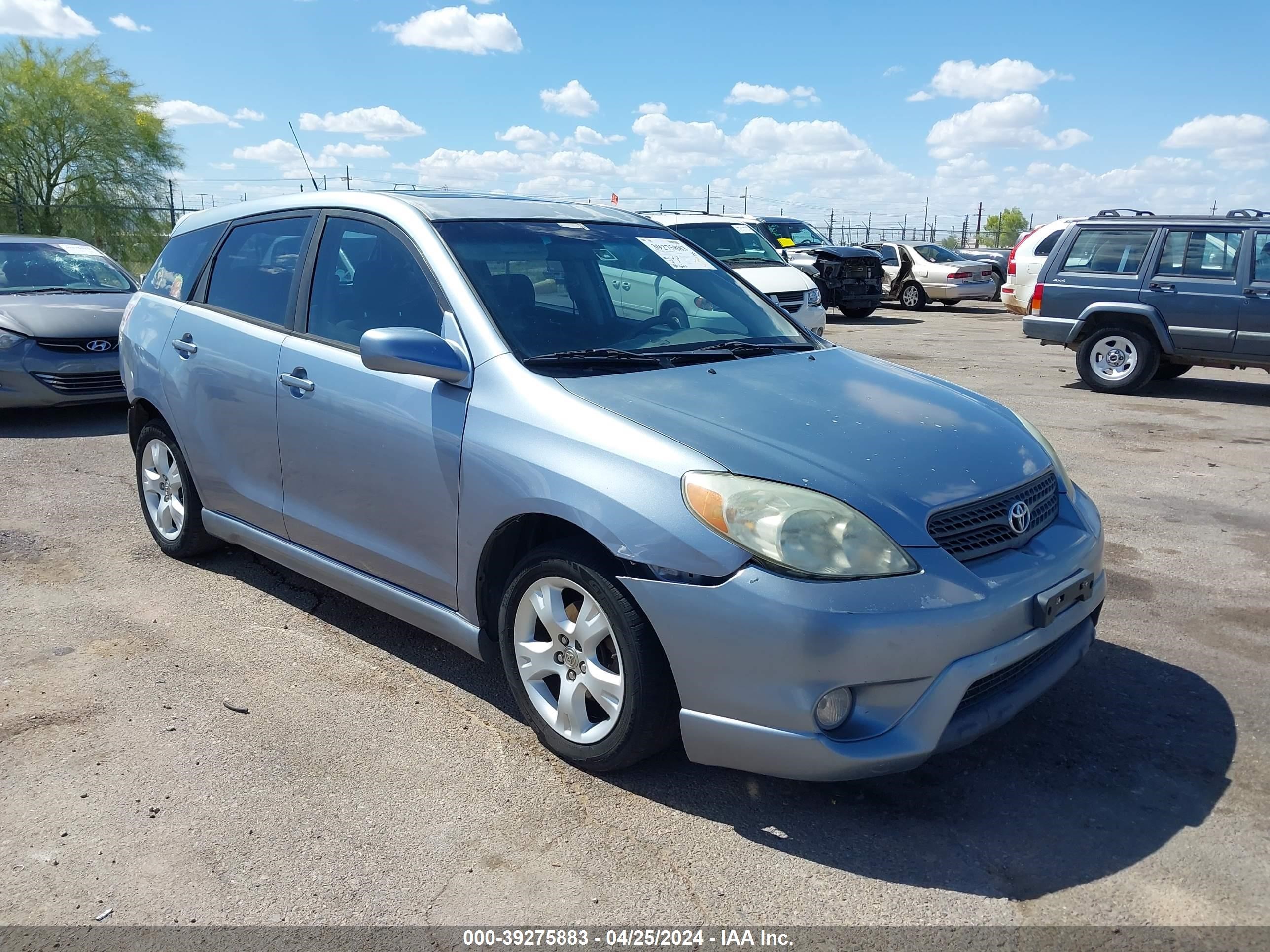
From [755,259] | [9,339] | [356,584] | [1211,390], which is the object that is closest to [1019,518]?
[356,584]

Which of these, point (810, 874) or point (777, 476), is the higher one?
point (777, 476)

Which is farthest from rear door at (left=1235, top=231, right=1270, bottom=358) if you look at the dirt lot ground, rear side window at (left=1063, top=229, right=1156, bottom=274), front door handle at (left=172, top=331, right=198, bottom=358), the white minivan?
front door handle at (left=172, top=331, right=198, bottom=358)

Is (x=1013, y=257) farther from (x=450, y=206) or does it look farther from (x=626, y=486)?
(x=626, y=486)

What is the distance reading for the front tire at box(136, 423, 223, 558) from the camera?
5.09m

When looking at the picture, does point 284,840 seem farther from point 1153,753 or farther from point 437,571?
point 1153,753

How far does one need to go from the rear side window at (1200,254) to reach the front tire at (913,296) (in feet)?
40.8

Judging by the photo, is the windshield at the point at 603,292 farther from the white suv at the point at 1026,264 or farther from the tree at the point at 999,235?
the tree at the point at 999,235

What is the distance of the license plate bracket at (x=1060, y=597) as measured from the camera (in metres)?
3.05

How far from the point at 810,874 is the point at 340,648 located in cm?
228

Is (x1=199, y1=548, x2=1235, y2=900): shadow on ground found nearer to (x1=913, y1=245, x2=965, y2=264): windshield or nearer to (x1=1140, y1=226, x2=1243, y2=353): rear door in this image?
(x1=1140, y1=226, x2=1243, y2=353): rear door

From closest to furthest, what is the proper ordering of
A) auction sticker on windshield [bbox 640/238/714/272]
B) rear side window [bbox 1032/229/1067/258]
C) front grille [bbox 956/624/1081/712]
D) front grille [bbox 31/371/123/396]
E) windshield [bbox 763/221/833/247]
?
front grille [bbox 956/624/1081/712] < auction sticker on windshield [bbox 640/238/714/272] < front grille [bbox 31/371/123/396] < rear side window [bbox 1032/229/1067/258] < windshield [bbox 763/221/833/247]

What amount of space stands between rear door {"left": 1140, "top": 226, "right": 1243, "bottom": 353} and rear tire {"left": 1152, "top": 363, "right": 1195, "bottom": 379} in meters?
1.15

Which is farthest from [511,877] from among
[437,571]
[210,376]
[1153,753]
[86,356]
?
[86,356]

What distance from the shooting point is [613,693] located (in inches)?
123
